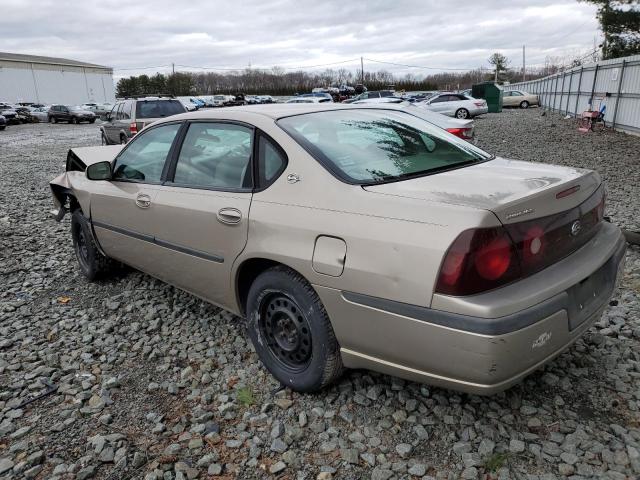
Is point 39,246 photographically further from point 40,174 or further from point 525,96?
point 525,96

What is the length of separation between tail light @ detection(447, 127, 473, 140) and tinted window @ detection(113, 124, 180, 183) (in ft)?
19.4

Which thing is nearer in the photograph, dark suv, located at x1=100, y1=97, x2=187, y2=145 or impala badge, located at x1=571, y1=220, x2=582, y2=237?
impala badge, located at x1=571, y1=220, x2=582, y2=237

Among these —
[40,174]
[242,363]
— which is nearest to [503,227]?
[242,363]

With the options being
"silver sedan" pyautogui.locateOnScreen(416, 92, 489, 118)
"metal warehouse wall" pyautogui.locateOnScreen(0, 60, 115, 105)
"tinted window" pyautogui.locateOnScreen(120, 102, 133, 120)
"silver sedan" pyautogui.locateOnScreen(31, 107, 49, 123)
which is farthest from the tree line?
"tinted window" pyautogui.locateOnScreen(120, 102, 133, 120)

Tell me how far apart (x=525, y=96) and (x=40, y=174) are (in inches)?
1334

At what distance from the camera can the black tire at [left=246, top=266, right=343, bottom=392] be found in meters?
2.48

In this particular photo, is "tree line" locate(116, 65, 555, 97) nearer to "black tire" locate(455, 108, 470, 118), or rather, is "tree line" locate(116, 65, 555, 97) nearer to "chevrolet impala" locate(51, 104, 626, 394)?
"black tire" locate(455, 108, 470, 118)

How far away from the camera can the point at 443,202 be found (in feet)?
6.97

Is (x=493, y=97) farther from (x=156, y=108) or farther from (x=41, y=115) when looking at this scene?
(x=41, y=115)

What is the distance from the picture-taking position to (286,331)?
9.02 feet

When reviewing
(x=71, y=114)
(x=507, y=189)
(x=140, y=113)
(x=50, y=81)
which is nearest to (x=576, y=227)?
(x=507, y=189)

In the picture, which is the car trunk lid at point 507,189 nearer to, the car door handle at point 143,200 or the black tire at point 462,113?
the car door handle at point 143,200

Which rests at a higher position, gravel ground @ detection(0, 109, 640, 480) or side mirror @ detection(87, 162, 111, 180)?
side mirror @ detection(87, 162, 111, 180)

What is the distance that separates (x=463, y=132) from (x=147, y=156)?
6345 mm
